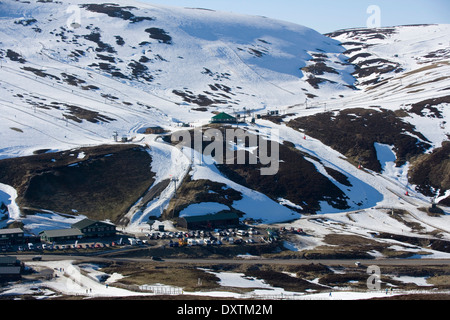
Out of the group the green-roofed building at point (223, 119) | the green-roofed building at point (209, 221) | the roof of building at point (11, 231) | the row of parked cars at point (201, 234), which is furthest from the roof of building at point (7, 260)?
the green-roofed building at point (223, 119)

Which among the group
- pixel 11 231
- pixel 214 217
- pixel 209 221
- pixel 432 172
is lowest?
pixel 209 221

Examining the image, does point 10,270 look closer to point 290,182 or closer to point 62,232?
point 62,232

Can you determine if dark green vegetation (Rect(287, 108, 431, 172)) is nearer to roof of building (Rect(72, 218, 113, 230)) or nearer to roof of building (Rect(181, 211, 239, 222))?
roof of building (Rect(181, 211, 239, 222))

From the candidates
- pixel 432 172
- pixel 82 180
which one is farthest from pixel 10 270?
pixel 432 172

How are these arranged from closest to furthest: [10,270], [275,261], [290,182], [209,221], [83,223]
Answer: [10,270]
[275,261]
[83,223]
[209,221]
[290,182]

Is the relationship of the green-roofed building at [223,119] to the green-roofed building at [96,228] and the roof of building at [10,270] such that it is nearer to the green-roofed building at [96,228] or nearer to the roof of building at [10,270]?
the green-roofed building at [96,228]
